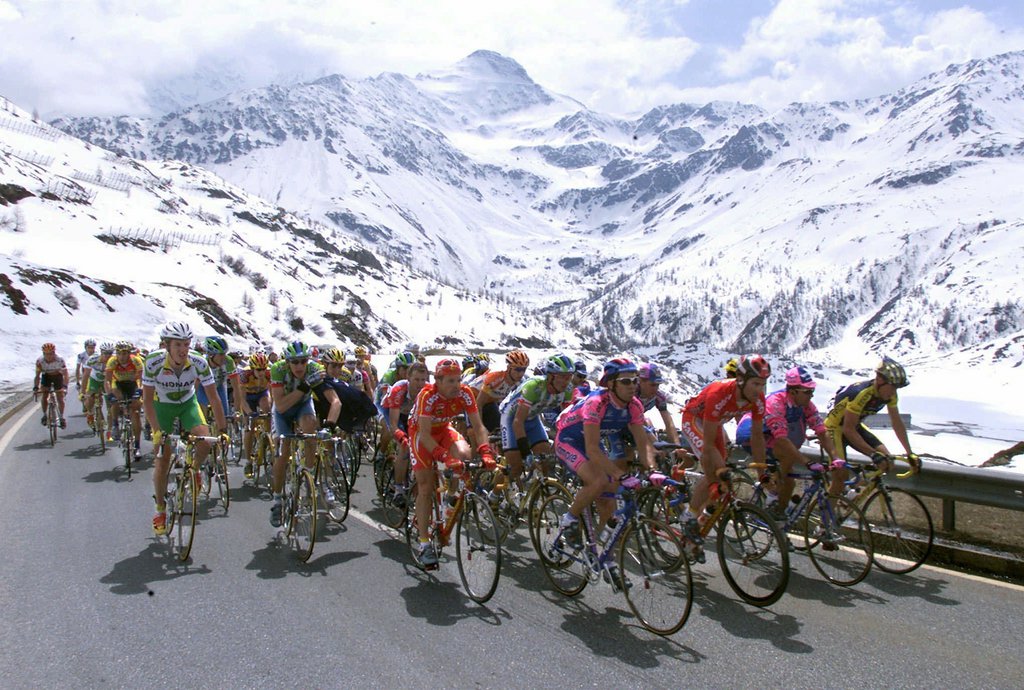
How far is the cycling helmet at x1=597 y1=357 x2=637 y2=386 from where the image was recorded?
6.11 metres

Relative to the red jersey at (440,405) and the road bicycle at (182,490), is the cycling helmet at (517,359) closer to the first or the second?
the red jersey at (440,405)

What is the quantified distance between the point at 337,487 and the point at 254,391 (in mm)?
4186

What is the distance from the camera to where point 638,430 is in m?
6.20

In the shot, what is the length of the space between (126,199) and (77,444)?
124792 mm

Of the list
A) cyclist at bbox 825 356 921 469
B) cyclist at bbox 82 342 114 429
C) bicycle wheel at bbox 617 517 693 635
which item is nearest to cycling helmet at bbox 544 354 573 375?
bicycle wheel at bbox 617 517 693 635

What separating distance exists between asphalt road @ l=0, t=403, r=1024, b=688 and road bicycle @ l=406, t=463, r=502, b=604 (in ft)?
0.65

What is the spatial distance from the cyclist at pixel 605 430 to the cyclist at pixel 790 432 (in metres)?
1.78

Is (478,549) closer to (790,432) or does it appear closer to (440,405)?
(440,405)

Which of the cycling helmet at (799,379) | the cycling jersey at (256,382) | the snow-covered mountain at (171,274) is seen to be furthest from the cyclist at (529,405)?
the snow-covered mountain at (171,274)

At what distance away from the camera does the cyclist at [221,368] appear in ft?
37.6

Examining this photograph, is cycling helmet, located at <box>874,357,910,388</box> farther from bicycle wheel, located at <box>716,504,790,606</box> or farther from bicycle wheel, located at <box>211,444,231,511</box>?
bicycle wheel, located at <box>211,444,231,511</box>

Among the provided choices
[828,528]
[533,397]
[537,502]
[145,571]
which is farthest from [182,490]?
[828,528]

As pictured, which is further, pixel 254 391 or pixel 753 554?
pixel 254 391

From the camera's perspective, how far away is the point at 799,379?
24.8 feet
